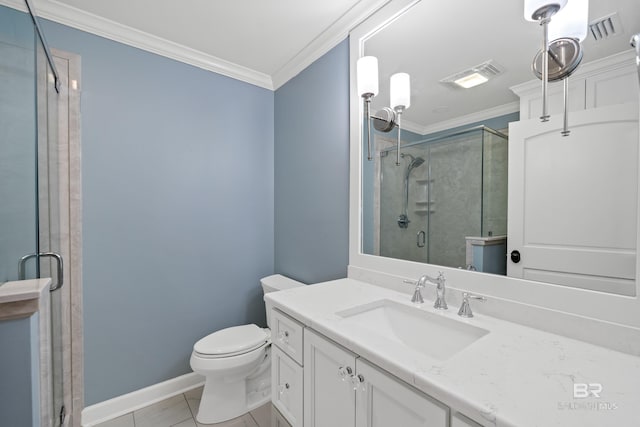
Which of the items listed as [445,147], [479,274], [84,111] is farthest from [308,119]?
[479,274]

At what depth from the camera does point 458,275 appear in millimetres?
1131

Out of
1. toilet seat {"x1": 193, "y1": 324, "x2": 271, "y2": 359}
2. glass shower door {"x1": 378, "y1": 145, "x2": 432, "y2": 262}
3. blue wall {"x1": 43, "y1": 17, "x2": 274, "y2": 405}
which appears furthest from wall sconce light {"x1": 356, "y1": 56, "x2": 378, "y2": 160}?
toilet seat {"x1": 193, "y1": 324, "x2": 271, "y2": 359}

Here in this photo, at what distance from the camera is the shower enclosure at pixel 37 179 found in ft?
3.44

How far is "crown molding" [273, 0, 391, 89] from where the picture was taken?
1.50 meters

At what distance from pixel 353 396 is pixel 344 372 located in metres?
0.07

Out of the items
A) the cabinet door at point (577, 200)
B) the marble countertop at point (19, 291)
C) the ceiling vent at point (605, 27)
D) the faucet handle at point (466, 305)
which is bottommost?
the faucet handle at point (466, 305)

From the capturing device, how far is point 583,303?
824mm

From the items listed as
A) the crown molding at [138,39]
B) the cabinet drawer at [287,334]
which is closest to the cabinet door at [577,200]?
the cabinet drawer at [287,334]

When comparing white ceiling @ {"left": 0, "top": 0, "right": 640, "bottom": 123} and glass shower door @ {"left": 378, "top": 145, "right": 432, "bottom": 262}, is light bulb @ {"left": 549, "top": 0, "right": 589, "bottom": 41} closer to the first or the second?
white ceiling @ {"left": 0, "top": 0, "right": 640, "bottom": 123}

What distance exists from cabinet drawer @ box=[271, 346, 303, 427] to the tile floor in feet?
1.99

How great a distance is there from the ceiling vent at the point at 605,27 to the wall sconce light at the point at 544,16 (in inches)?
4.2

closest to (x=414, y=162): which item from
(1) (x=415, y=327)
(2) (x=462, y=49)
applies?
(2) (x=462, y=49)

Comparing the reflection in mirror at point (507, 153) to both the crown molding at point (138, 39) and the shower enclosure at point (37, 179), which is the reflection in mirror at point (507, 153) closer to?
the crown molding at point (138, 39)

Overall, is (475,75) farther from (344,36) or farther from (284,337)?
(284,337)
